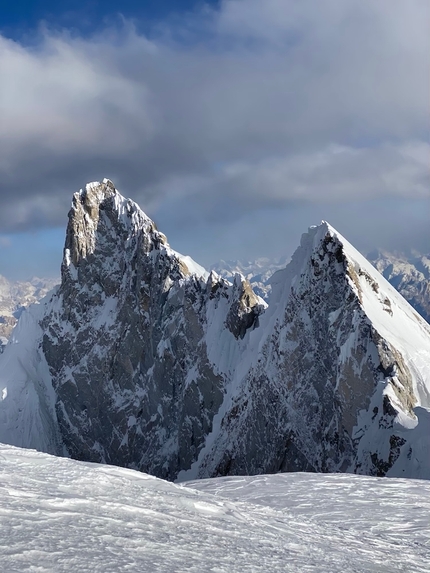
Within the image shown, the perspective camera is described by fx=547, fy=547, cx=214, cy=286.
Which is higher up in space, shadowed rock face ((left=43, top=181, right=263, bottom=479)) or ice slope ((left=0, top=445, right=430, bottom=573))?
shadowed rock face ((left=43, top=181, right=263, bottom=479))

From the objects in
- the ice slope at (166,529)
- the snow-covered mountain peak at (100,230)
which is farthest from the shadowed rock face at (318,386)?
the snow-covered mountain peak at (100,230)

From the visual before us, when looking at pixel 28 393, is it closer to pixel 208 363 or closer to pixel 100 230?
pixel 100 230

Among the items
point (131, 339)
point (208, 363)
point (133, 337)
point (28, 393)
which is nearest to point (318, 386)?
point (208, 363)

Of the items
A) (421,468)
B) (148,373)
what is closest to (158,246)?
(148,373)

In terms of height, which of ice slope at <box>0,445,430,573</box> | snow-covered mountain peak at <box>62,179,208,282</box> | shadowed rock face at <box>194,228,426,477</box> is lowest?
ice slope at <box>0,445,430,573</box>

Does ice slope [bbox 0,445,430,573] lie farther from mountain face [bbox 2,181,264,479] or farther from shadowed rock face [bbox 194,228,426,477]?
mountain face [bbox 2,181,264,479]

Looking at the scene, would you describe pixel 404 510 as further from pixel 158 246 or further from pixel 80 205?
pixel 80 205

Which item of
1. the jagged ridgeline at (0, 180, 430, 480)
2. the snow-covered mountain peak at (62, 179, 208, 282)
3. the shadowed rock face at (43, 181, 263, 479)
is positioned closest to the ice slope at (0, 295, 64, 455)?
the jagged ridgeline at (0, 180, 430, 480)
